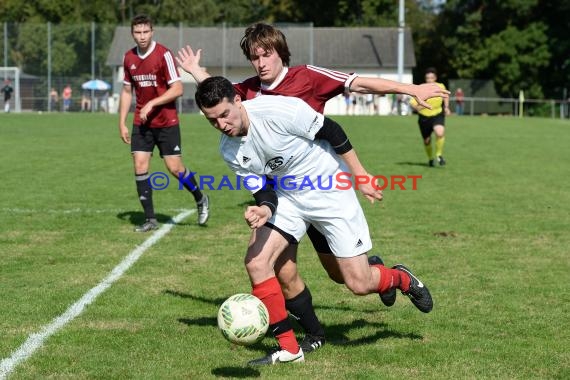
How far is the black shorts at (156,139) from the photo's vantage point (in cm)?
974

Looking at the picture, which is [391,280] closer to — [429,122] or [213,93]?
[213,93]

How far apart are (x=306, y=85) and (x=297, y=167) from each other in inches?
29.1

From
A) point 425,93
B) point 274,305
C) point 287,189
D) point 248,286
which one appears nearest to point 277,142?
point 287,189

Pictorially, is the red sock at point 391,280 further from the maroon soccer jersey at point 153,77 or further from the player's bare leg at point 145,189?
the maroon soccer jersey at point 153,77

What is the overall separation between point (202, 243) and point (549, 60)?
5352cm

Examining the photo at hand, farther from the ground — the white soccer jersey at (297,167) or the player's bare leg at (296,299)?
the white soccer jersey at (297,167)

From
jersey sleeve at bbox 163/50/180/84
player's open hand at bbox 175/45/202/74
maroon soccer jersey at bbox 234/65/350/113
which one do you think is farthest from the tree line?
maroon soccer jersey at bbox 234/65/350/113

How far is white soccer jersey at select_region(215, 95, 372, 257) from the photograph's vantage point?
489 centimetres

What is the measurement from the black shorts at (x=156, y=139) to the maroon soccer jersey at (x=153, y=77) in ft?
0.21

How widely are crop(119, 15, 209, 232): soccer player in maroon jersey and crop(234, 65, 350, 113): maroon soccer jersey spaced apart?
3851 mm

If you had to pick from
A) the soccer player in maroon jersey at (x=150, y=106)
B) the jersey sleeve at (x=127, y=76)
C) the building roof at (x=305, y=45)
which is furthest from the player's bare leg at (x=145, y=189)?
the building roof at (x=305, y=45)

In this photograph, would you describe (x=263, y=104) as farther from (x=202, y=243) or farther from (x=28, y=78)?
(x=28, y=78)

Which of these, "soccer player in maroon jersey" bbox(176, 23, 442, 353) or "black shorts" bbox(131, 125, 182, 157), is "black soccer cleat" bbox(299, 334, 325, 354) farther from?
"black shorts" bbox(131, 125, 182, 157)

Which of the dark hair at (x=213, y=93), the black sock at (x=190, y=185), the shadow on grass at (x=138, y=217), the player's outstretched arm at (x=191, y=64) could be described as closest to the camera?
the dark hair at (x=213, y=93)
